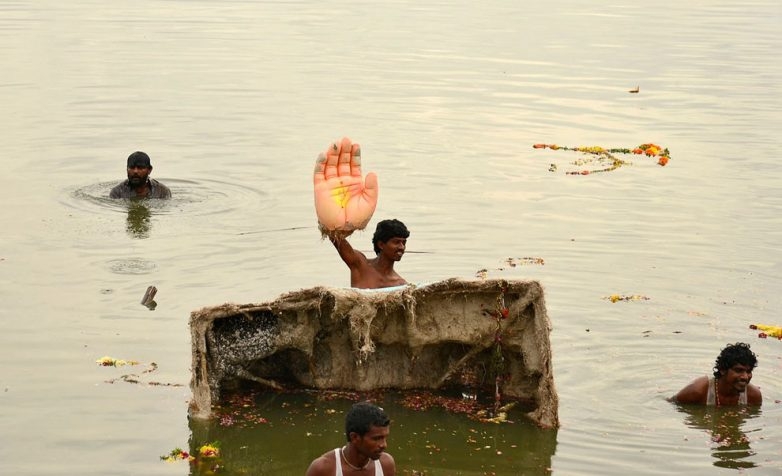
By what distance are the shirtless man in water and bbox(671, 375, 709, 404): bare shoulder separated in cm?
267

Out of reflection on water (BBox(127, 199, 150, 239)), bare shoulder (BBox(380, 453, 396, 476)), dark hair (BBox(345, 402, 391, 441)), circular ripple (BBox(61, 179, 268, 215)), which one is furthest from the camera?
circular ripple (BBox(61, 179, 268, 215))

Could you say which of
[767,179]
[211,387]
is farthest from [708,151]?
[211,387]

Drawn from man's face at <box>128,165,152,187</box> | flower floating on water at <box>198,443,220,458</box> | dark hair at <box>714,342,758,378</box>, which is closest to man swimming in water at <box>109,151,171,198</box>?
man's face at <box>128,165,152,187</box>

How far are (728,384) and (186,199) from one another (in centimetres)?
865

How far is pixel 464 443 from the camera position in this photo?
9.81 meters

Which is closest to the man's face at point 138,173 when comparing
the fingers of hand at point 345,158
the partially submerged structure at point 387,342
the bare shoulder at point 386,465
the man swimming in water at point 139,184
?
the man swimming in water at point 139,184

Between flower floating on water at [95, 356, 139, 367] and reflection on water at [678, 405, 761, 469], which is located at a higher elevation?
flower floating on water at [95, 356, 139, 367]

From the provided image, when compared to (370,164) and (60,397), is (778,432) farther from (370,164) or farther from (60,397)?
(370,164)

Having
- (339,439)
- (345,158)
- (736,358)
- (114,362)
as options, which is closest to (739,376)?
(736,358)

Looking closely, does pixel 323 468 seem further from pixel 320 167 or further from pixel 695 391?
pixel 695 391

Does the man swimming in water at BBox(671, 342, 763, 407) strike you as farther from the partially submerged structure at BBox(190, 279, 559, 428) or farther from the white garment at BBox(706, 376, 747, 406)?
the partially submerged structure at BBox(190, 279, 559, 428)

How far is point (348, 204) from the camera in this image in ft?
33.7

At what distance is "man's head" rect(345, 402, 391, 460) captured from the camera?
7.30 m

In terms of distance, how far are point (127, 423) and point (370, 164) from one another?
10087 mm
